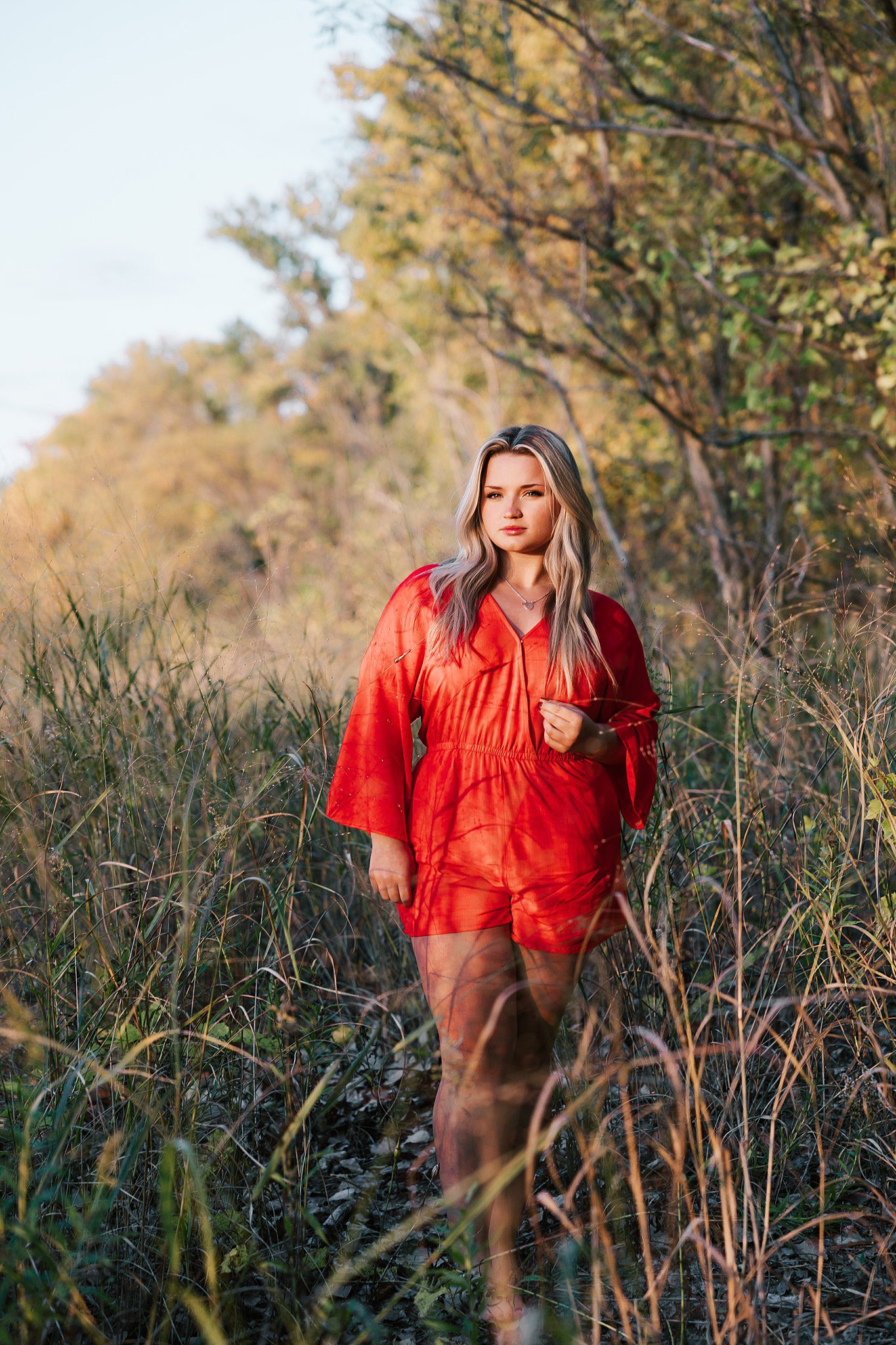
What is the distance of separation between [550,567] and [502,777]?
51cm

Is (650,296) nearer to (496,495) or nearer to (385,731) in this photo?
(496,495)

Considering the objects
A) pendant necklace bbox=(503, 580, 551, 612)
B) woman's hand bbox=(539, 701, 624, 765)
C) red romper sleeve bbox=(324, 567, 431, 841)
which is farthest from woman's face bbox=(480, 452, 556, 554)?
woman's hand bbox=(539, 701, 624, 765)

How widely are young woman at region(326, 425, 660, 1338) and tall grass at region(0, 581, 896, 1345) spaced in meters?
0.14

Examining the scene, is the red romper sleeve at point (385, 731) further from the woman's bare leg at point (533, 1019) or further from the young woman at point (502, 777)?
the woman's bare leg at point (533, 1019)

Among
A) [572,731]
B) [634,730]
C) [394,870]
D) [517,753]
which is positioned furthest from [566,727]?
[394,870]

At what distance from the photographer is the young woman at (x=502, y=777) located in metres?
2.17

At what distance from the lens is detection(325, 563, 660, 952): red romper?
7.22 ft

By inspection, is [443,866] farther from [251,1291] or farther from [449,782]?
[251,1291]

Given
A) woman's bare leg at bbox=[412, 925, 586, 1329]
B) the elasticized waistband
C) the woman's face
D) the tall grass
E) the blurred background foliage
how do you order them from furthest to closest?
the blurred background foliage, the woman's face, the elasticized waistband, woman's bare leg at bbox=[412, 925, 586, 1329], the tall grass

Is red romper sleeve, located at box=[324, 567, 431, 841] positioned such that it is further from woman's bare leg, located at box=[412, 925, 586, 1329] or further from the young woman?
woman's bare leg, located at box=[412, 925, 586, 1329]

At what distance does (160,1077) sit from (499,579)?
1308mm

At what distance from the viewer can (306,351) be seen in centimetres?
2731

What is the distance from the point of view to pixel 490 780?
2.24 m

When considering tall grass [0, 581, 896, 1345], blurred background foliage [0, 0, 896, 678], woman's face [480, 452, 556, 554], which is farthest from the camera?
blurred background foliage [0, 0, 896, 678]
